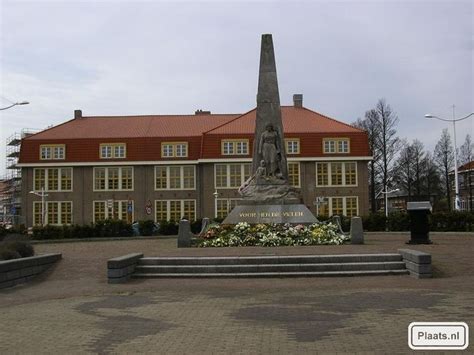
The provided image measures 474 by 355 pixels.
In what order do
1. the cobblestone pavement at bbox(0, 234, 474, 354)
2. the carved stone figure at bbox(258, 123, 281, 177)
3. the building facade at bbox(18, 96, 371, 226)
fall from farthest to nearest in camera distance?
the building facade at bbox(18, 96, 371, 226)
the carved stone figure at bbox(258, 123, 281, 177)
the cobblestone pavement at bbox(0, 234, 474, 354)

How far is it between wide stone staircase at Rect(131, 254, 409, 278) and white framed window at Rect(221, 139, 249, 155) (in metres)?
51.0

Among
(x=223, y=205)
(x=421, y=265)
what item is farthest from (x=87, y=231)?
(x=223, y=205)

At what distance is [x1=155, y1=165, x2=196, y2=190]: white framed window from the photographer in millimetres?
70000

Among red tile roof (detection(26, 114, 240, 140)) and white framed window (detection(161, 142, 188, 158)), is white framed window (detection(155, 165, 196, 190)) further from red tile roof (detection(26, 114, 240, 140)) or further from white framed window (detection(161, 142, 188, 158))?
red tile roof (detection(26, 114, 240, 140))

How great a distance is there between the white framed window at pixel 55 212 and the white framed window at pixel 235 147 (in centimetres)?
1854

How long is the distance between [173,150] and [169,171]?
2.43m

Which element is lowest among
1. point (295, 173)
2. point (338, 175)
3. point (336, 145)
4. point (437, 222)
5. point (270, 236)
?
point (270, 236)

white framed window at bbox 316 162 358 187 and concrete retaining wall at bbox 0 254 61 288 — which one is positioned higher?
white framed window at bbox 316 162 358 187

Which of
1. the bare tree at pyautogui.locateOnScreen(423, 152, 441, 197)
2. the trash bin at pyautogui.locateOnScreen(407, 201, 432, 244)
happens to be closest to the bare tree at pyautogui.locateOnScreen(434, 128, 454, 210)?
the bare tree at pyautogui.locateOnScreen(423, 152, 441, 197)

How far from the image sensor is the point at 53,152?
6969 centimetres

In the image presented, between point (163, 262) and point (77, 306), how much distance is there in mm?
5277

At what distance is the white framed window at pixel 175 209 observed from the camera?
69.6 metres

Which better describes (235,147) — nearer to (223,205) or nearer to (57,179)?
(223,205)

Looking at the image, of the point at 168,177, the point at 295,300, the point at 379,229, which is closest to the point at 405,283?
the point at 295,300
